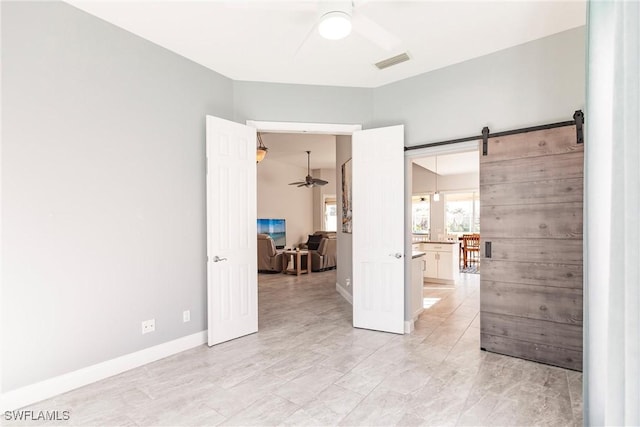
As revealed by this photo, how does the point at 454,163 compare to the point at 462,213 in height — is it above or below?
above

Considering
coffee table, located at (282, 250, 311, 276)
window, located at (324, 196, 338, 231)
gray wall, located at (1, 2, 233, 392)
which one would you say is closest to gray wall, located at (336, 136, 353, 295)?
coffee table, located at (282, 250, 311, 276)

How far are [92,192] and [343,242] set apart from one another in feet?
12.3

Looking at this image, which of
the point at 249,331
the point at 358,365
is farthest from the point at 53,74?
the point at 358,365

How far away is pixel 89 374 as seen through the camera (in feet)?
8.38

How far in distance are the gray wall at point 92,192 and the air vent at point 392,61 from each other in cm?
190

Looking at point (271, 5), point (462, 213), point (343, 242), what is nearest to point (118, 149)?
point (271, 5)

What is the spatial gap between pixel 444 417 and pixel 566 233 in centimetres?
187

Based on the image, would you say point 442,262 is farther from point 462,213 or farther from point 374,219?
point 462,213

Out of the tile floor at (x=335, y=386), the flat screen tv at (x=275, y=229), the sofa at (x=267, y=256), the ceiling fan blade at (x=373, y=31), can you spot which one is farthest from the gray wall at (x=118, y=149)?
the flat screen tv at (x=275, y=229)

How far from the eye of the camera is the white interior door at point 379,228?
369 centimetres

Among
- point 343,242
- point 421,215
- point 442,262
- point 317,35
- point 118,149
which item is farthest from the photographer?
point 421,215

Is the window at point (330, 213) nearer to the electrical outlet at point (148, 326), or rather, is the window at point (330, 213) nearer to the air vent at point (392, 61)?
the air vent at point (392, 61)

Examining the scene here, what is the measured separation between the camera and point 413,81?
3.79 m

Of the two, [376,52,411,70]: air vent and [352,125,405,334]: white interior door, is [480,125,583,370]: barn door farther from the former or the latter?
[376,52,411,70]: air vent
